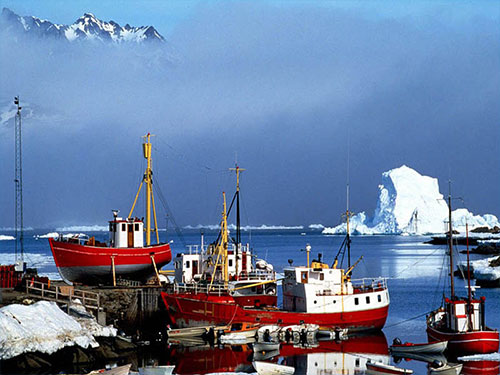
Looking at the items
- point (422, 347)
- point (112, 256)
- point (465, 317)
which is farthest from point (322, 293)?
point (112, 256)

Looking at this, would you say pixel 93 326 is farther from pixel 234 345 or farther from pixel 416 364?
pixel 416 364

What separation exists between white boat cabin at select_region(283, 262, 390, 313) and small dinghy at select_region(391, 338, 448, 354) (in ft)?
15.9

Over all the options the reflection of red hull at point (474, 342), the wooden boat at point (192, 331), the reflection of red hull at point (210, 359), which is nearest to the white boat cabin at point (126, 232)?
the wooden boat at point (192, 331)

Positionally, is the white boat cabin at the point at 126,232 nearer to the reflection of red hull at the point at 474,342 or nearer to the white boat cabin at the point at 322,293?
the white boat cabin at the point at 322,293

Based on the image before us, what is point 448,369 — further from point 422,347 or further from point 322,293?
point 322,293

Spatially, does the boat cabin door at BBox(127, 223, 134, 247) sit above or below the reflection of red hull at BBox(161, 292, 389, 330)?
above

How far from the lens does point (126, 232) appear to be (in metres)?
43.7

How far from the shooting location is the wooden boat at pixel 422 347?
32.8m

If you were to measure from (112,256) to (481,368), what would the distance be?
2120 centimetres

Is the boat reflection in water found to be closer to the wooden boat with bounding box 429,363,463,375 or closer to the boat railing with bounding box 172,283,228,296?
the wooden boat with bounding box 429,363,463,375

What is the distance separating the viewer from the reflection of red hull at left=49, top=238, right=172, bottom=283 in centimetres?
4203

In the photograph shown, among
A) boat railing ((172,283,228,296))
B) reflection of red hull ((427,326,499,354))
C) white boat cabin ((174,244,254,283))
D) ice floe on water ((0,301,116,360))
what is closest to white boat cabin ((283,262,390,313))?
boat railing ((172,283,228,296))

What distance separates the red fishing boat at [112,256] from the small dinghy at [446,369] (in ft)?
60.6

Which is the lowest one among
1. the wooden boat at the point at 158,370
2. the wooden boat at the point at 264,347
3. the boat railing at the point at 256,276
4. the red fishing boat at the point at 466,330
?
the wooden boat at the point at 264,347
